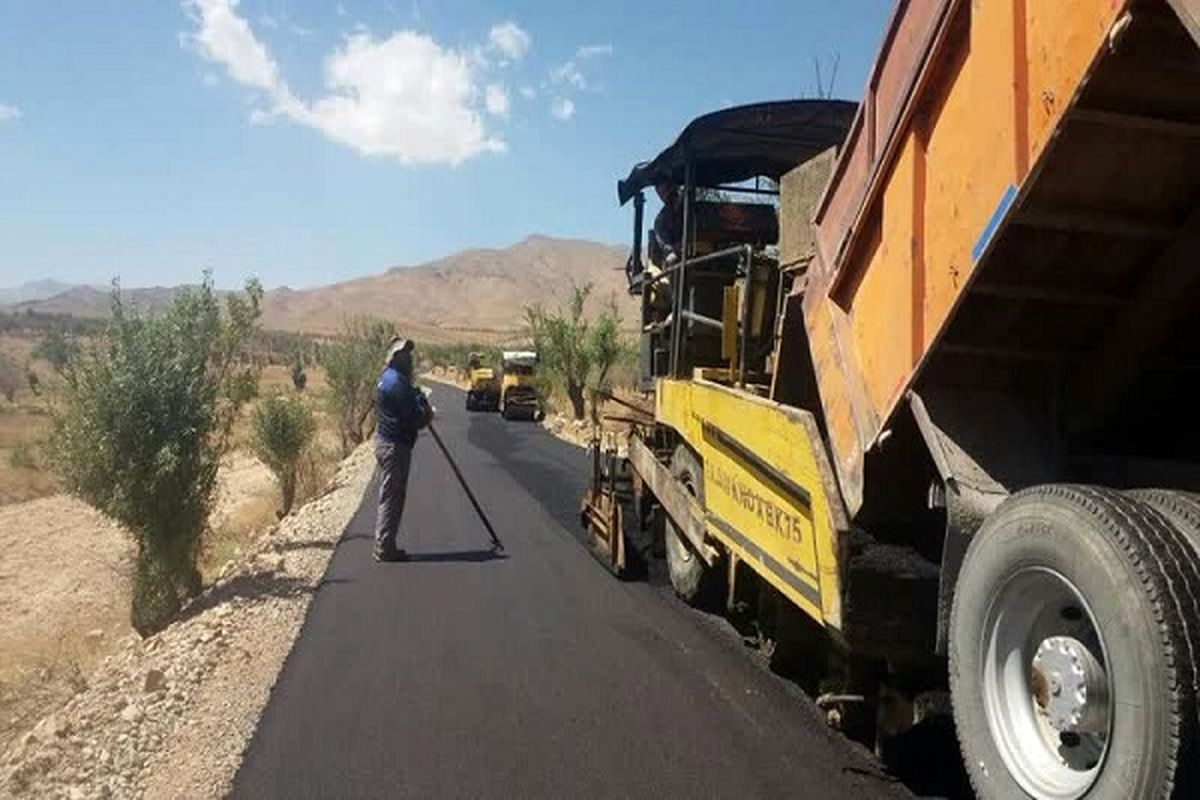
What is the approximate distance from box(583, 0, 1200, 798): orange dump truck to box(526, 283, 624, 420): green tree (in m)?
26.9

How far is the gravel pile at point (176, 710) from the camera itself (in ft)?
15.2

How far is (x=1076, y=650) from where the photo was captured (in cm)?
278

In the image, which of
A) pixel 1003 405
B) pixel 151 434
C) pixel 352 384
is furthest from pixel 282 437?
pixel 1003 405

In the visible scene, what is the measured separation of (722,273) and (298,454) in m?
13.5

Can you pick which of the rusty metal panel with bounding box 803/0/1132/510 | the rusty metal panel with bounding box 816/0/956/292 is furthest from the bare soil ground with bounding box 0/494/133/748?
the rusty metal panel with bounding box 816/0/956/292

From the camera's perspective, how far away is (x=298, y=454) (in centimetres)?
1909

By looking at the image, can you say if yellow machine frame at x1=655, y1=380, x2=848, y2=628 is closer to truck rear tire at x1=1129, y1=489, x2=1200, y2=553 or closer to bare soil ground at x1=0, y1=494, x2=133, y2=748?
truck rear tire at x1=1129, y1=489, x2=1200, y2=553

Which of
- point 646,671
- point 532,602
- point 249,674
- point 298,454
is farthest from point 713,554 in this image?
point 298,454

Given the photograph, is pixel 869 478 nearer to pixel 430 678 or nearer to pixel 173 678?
pixel 430 678

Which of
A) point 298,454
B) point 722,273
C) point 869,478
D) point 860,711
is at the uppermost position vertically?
point 722,273

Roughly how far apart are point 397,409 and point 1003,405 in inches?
267

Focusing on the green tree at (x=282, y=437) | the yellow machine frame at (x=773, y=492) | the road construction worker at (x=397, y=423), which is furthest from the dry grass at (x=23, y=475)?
the yellow machine frame at (x=773, y=492)

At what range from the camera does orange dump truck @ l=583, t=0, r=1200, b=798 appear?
2.53 metres

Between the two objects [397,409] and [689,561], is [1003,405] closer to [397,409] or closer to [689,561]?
[689,561]
